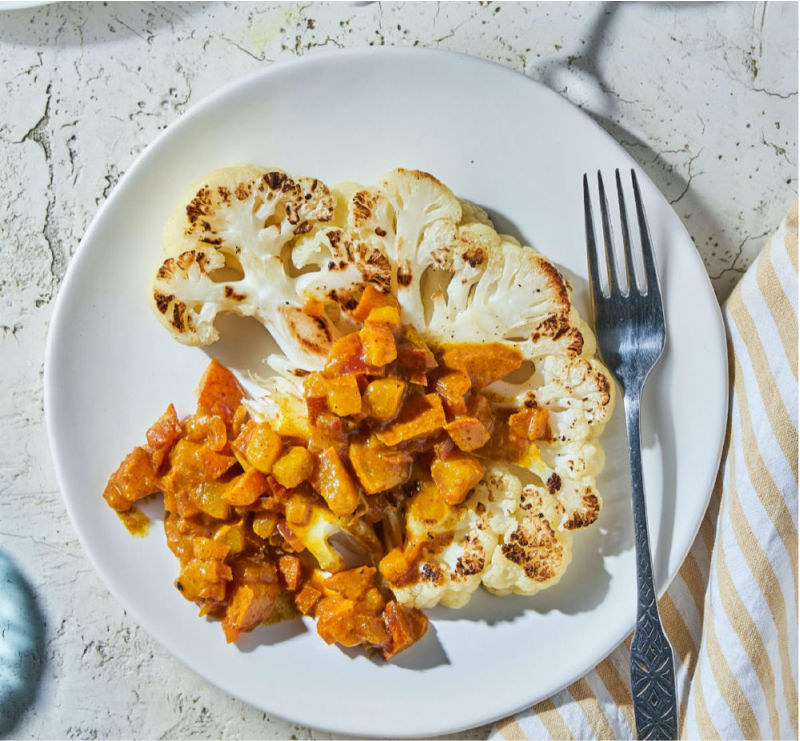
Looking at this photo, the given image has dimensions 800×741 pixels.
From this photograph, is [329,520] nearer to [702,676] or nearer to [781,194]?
[702,676]

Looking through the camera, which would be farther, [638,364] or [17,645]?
[17,645]

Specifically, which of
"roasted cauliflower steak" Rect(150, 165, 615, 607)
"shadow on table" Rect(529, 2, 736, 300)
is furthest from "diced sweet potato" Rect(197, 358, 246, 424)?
"shadow on table" Rect(529, 2, 736, 300)

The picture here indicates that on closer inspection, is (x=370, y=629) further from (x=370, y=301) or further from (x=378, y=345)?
(x=370, y=301)

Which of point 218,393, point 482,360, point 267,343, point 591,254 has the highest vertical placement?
point 591,254

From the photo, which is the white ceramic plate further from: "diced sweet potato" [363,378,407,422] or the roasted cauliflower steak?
"diced sweet potato" [363,378,407,422]

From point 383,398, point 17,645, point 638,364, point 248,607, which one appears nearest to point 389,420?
point 383,398

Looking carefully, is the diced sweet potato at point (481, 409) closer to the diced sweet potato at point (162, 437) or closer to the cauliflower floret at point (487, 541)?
the cauliflower floret at point (487, 541)
